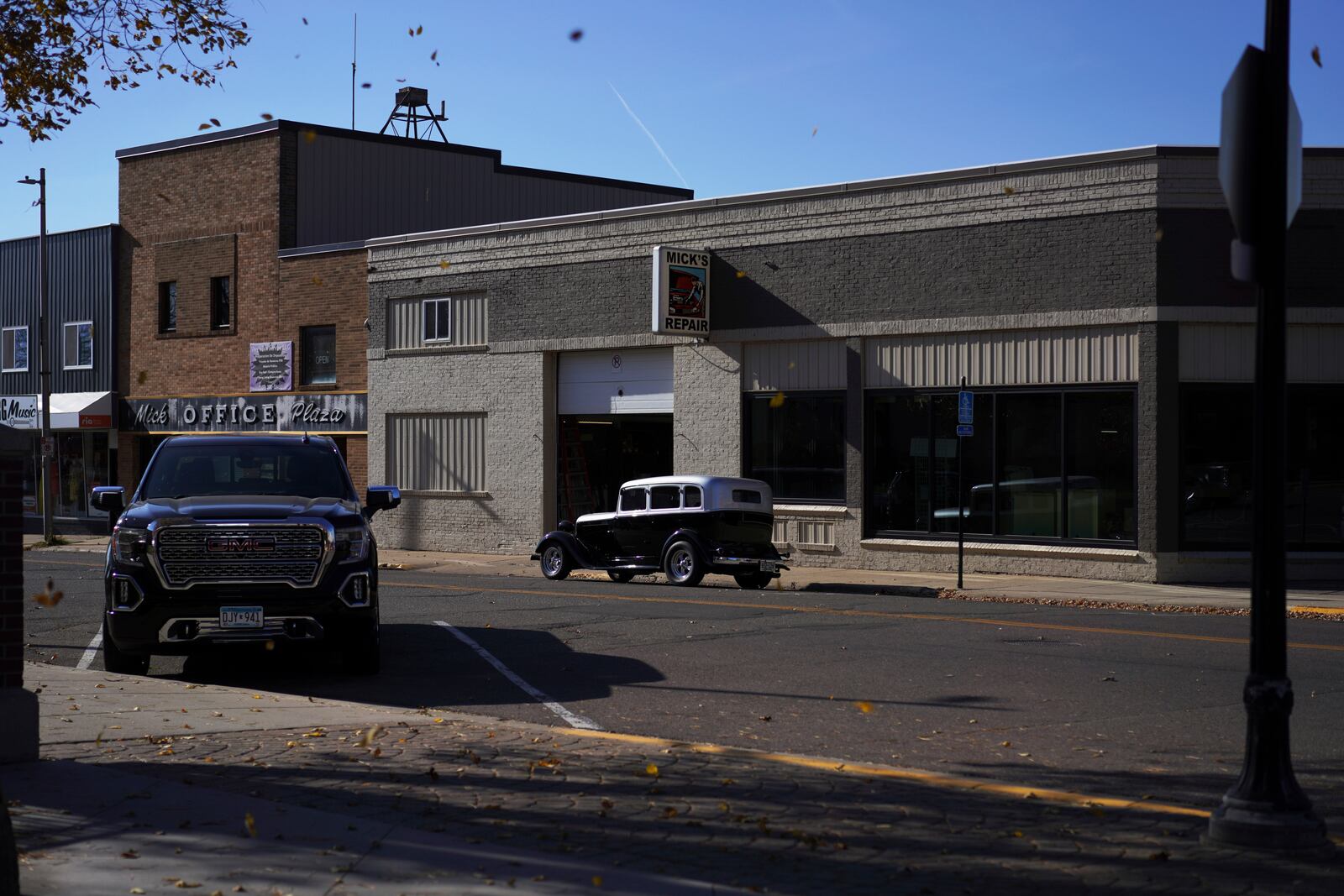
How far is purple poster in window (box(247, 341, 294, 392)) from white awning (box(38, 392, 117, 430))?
19.7ft

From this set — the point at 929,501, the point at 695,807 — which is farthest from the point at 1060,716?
the point at 929,501

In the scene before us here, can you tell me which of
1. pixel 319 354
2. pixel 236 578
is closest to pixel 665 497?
pixel 236 578

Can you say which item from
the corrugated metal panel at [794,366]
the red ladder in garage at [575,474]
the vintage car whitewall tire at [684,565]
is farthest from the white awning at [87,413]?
the vintage car whitewall tire at [684,565]

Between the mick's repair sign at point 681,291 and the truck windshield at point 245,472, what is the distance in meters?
13.5

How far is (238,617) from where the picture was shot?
36.9 feet

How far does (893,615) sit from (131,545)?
8712 mm

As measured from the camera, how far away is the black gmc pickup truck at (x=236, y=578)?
36.9 feet

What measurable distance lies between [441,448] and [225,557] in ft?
66.6

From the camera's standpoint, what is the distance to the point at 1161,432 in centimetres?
2188

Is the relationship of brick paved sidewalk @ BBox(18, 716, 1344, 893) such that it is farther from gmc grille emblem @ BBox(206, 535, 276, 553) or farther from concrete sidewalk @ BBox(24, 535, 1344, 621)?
concrete sidewalk @ BBox(24, 535, 1344, 621)

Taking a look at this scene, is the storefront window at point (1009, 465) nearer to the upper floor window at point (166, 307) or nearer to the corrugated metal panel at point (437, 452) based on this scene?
the corrugated metal panel at point (437, 452)

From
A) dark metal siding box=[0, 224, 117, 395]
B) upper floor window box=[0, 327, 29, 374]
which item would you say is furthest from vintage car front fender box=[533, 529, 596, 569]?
upper floor window box=[0, 327, 29, 374]

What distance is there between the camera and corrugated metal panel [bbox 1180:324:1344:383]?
21.8m

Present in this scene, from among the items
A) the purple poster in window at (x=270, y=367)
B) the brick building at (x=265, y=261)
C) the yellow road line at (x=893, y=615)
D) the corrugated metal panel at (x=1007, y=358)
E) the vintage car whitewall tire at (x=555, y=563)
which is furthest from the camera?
the purple poster in window at (x=270, y=367)
